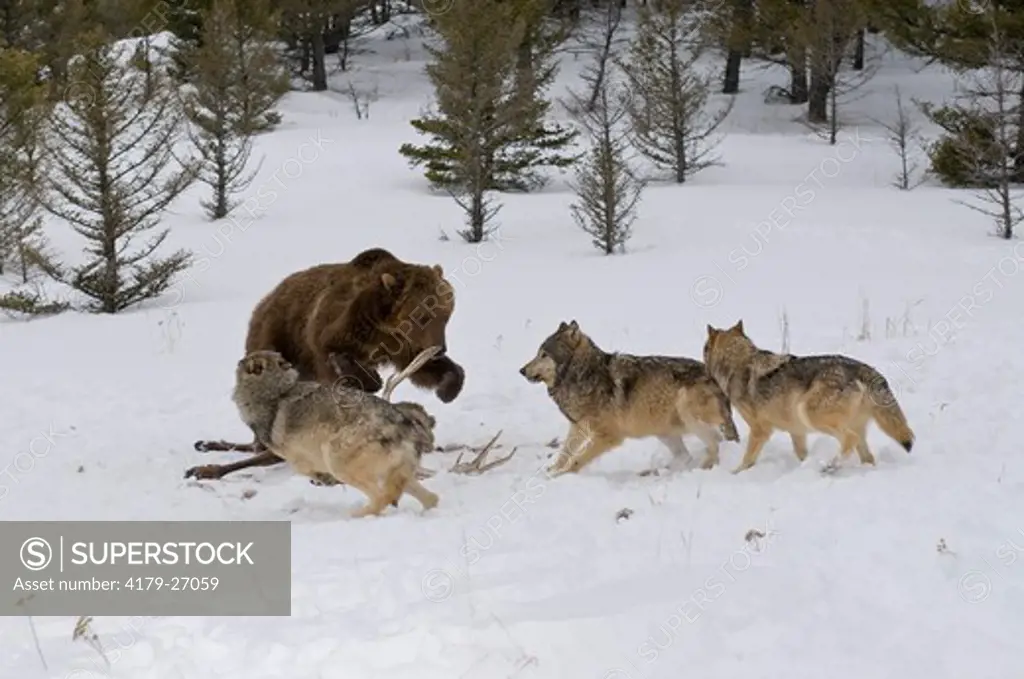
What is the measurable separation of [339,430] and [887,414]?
354cm

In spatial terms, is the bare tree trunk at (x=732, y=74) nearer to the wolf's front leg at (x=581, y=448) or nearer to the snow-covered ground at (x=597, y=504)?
the snow-covered ground at (x=597, y=504)

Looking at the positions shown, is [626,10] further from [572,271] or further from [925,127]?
[572,271]

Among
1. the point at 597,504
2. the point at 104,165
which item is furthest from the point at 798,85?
the point at 597,504

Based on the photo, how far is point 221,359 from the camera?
12.2 m

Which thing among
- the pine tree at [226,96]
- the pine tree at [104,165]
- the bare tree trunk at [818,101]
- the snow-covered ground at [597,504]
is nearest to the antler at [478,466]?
the snow-covered ground at [597,504]

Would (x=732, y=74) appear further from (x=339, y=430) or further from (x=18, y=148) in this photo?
(x=339, y=430)

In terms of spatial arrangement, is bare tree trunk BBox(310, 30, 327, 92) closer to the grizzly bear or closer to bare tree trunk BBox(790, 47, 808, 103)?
bare tree trunk BBox(790, 47, 808, 103)

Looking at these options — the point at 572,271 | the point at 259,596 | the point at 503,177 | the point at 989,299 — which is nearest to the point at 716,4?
the point at 503,177

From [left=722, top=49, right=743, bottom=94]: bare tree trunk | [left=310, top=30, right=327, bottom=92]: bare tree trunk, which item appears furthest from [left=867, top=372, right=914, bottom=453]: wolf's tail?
[left=310, top=30, right=327, bottom=92]: bare tree trunk

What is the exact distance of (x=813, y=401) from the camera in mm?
6668

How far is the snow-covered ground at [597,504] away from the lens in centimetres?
408

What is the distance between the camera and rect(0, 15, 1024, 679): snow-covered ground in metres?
4.08

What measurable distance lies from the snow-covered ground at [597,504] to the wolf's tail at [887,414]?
0.18 metres

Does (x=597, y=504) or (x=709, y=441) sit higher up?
(x=597, y=504)
